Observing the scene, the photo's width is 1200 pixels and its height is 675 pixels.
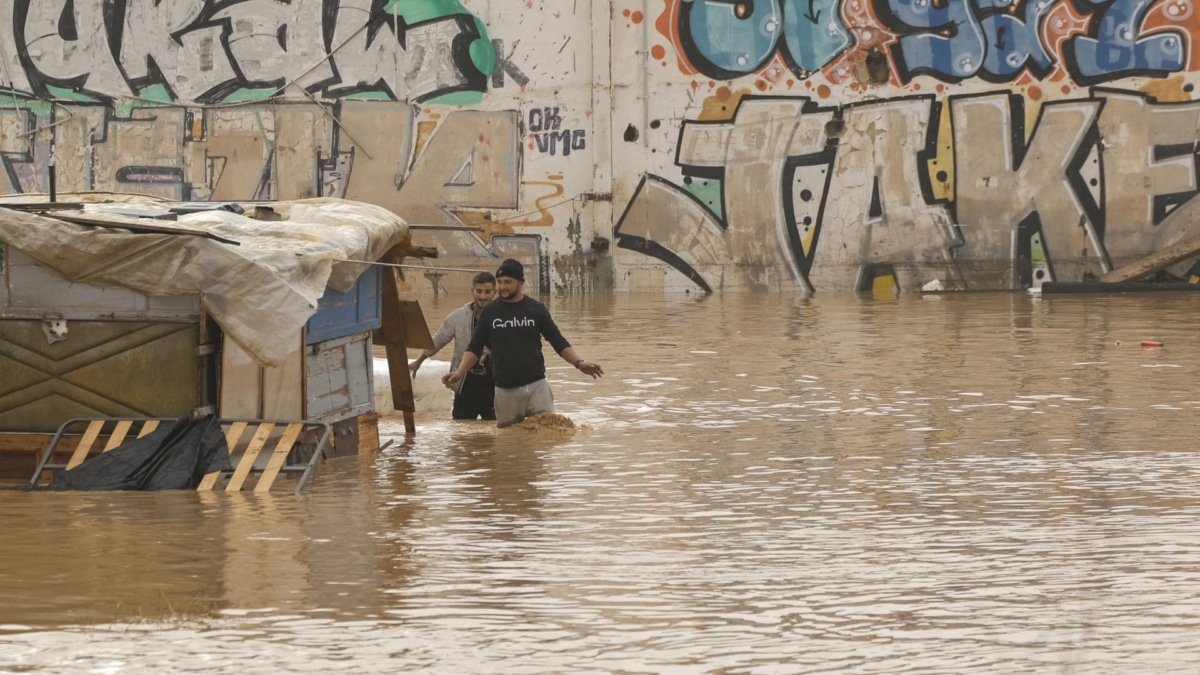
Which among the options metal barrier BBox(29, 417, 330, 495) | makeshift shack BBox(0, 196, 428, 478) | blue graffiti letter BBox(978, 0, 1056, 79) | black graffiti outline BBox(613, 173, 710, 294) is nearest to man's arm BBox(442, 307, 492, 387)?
makeshift shack BBox(0, 196, 428, 478)

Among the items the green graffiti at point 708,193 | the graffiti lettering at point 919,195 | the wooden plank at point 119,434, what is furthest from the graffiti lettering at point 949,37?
the wooden plank at point 119,434

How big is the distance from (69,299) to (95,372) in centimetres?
44

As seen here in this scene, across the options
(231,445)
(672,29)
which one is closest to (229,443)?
(231,445)

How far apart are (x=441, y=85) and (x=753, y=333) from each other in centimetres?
1049

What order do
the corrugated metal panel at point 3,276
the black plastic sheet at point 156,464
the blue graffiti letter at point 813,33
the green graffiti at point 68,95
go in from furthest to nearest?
the green graffiti at point 68,95 → the blue graffiti letter at point 813,33 → the corrugated metal panel at point 3,276 → the black plastic sheet at point 156,464

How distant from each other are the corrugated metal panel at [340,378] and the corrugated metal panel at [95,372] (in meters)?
1.02

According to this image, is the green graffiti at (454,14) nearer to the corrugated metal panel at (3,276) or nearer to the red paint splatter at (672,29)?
the red paint splatter at (672,29)

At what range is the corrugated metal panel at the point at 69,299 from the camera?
30.9 ft

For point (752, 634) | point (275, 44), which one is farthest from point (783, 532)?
point (275, 44)

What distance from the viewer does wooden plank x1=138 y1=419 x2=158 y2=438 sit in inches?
367

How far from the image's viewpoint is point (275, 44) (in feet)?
93.5

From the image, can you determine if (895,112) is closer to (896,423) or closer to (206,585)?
(896,423)

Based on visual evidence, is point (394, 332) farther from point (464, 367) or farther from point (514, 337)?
point (514, 337)

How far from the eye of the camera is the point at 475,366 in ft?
41.1
